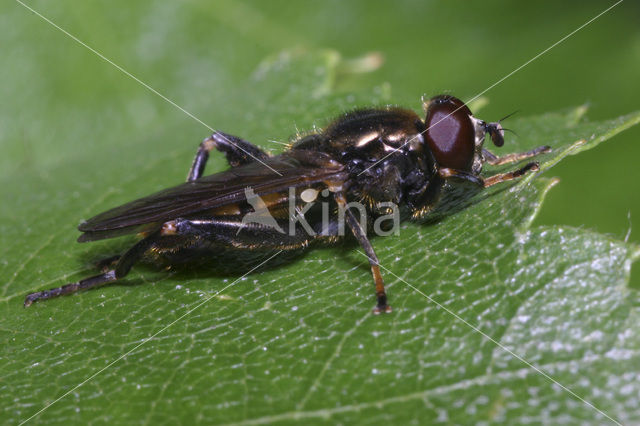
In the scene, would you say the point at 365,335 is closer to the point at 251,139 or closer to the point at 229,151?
the point at 229,151

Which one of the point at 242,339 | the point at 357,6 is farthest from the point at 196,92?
the point at 242,339

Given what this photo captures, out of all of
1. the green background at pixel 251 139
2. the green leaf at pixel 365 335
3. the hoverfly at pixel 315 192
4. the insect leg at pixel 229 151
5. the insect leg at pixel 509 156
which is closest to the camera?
the green leaf at pixel 365 335

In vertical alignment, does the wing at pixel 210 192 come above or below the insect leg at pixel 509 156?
above

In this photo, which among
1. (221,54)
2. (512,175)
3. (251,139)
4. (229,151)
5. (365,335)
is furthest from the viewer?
(221,54)

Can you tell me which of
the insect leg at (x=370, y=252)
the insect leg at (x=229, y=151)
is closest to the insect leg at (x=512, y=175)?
the insect leg at (x=370, y=252)

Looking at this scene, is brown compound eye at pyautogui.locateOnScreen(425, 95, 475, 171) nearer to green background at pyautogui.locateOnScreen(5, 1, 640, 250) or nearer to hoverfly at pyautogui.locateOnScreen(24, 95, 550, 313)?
hoverfly at pyautogui.locateOnScreen(24, 95, 550, 313)

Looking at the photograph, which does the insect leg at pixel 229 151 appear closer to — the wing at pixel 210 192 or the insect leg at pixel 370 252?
the wing at pixel 210 192

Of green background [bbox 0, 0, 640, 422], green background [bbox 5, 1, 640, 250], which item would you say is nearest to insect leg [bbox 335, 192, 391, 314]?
green background [bbox 0, 0, 640, 422]

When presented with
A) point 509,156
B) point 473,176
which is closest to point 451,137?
point 473,176
